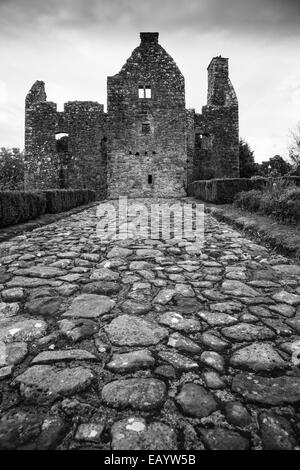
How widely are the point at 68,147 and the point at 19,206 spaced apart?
564 inches

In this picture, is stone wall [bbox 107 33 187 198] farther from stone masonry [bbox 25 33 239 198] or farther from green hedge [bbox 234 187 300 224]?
green hedge [bbox 234 187 300 224]

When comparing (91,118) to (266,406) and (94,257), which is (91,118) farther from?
(266,406)

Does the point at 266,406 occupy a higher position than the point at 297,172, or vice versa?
the point at 297,172

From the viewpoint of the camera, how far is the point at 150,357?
1.94m

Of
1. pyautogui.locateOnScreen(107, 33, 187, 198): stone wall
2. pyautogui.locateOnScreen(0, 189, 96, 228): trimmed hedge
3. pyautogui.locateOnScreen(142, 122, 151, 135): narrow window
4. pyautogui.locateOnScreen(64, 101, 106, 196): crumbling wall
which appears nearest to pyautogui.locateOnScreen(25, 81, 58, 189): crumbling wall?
pyautogui.locateOnScreen(64, 101, 106, 196): crumbling wall

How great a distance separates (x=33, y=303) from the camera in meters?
2.79

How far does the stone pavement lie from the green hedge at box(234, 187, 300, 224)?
2.57m

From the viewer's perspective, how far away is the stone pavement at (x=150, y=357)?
136 cm

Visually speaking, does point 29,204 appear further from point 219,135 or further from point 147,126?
point 219,135

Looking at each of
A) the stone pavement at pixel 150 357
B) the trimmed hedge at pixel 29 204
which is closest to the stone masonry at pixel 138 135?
the trimmed hedge at pixel 29 204

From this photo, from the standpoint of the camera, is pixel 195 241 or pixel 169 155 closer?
pixel 195 241

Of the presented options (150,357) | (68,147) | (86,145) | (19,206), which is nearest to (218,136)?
(86,145)

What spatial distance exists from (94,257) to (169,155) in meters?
16.2

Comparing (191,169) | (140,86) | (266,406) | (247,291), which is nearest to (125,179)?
(191,169)
